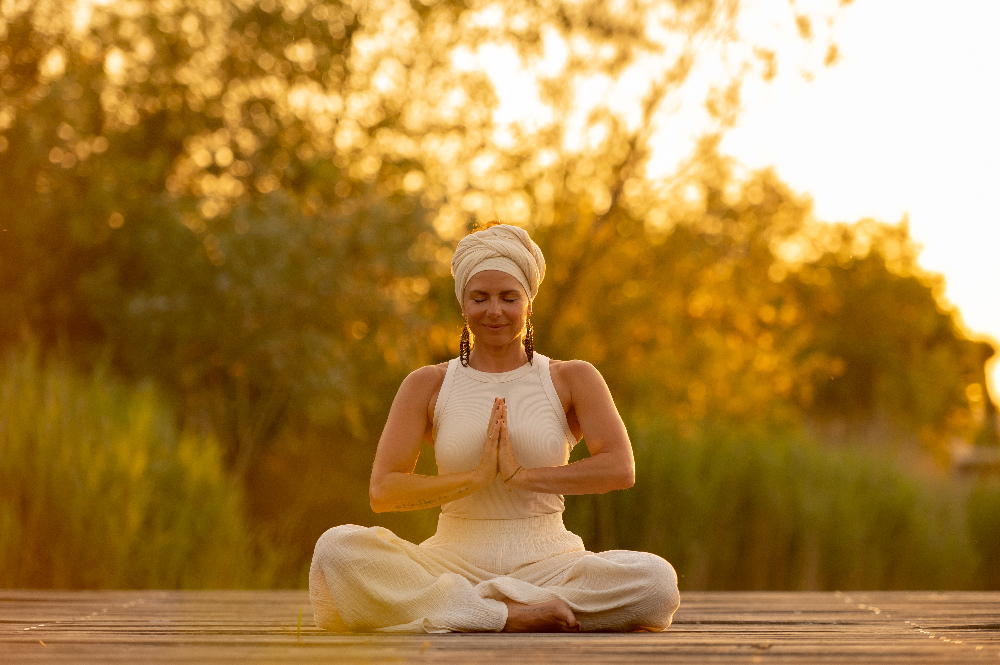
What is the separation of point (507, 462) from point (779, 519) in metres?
5.76

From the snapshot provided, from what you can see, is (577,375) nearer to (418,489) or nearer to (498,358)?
(498,358)

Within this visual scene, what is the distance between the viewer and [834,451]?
394 inches

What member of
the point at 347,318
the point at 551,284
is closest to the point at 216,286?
the point at 347,318

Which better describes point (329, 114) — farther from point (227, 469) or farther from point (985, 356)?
point (985, 356)

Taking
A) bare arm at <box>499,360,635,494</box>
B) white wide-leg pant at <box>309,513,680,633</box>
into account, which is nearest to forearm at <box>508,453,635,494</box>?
bare arm at <box>499,360,635,494</box>

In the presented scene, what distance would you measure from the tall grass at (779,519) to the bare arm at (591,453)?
14.6ft

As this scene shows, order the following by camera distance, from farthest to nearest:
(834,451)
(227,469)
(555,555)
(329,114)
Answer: (329,114) < (834,451) < (227,469) < (555,555)

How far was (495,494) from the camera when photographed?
3.47 m

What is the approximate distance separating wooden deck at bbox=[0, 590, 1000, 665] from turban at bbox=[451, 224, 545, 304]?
112 centimetres

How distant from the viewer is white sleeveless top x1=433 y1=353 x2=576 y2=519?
3.41 m

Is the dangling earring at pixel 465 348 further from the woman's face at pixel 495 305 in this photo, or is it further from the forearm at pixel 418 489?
the forearm at pixel 418 489

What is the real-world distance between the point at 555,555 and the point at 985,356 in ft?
128

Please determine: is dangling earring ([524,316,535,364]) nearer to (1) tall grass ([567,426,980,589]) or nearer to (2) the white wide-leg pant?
(2) the white wide-leg pant

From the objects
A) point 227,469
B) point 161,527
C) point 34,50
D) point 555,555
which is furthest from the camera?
point 34,50
